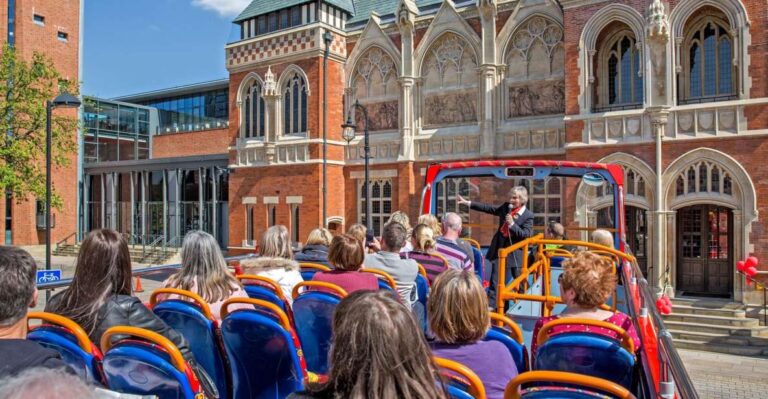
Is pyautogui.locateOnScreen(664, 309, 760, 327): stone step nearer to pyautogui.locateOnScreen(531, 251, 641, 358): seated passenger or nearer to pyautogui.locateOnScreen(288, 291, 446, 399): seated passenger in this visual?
pyautogui.locateOnScreen(531, 251, 641, 358): seated passenger

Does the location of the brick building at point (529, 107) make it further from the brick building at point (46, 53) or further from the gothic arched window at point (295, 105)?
the brick building at point (46, 53)

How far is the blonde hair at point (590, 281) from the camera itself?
3.62 meters

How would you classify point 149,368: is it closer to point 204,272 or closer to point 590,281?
point 204,272

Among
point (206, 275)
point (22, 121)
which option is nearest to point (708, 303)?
point (206, 275)

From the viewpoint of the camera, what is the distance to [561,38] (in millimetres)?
18641

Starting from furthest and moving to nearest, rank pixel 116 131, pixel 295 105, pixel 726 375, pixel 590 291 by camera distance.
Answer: pixel 116 131 < pixel 295 105 < pixel 726 375 < pixel 590 291

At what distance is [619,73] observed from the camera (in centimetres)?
A: 1745

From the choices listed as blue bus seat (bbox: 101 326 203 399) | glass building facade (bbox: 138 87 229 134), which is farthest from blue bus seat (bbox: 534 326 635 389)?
glass building facade (bbox: 138 87 229 134)

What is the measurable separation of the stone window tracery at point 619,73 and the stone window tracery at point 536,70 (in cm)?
144

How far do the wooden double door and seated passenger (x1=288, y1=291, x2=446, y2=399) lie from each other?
1702 centimetres

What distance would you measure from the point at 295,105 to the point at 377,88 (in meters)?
3.55

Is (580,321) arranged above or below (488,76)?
below

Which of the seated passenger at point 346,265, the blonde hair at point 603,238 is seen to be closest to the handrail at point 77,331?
the seated passenger at point 346,265

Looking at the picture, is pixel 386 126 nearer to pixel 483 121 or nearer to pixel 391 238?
pixel 483 121
